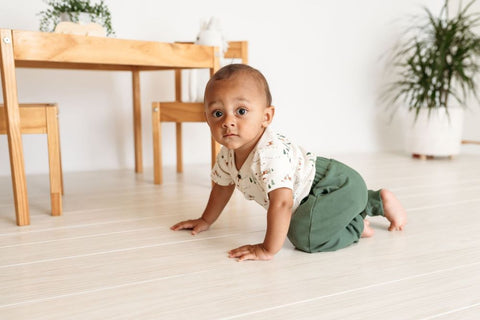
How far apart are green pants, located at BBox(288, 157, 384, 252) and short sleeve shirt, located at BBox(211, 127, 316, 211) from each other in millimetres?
38

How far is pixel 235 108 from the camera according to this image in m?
1.01

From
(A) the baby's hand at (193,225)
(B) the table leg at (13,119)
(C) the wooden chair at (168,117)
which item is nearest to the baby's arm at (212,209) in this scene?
(A) the baby's hand at (193,225)

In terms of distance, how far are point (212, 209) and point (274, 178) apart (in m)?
0.33

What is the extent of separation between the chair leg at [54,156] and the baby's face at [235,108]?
0.65 m

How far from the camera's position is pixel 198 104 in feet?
6.19

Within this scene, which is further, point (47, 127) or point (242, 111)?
point (47, 127)

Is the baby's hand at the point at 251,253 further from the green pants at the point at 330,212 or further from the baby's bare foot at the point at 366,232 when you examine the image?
the baby's bare foot at the point at 366,232

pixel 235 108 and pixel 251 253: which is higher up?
pixel 235 108

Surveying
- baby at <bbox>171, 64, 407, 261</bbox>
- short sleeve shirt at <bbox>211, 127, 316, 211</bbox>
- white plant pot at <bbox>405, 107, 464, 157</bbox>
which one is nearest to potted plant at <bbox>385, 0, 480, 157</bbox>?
white plant pot at <bbox>405, 107, 464, 157</bbox>

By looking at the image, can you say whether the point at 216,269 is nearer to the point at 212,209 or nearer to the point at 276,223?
the point at 276,223

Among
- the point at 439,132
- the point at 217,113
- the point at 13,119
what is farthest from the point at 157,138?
the point at 439,132

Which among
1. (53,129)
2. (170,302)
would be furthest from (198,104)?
(170,302)

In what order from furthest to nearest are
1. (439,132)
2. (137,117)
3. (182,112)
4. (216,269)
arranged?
(439,132), (137,117), (182,112), (216,269)

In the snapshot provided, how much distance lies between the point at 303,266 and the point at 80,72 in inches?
74.1
